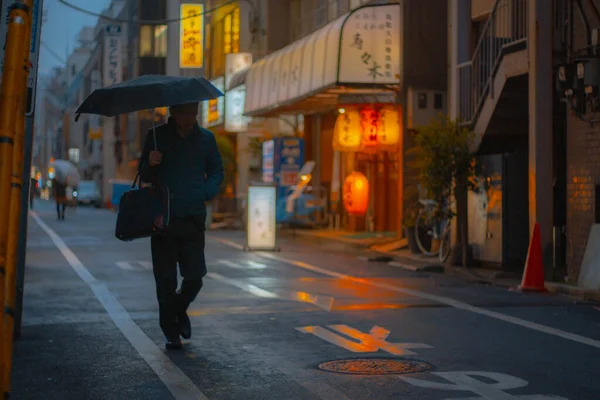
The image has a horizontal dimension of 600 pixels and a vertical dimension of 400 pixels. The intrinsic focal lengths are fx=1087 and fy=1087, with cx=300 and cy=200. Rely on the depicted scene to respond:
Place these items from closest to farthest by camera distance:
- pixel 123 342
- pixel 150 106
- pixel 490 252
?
1. pixel 150 106
2. pixel 123 342
3. pixel 490 252

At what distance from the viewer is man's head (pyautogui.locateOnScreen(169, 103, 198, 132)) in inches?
357

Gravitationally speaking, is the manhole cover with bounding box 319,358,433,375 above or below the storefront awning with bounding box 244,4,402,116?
below

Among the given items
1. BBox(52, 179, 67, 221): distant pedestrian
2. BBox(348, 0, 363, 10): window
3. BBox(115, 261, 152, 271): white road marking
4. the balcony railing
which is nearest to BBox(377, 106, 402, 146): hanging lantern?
BBox(348, 0, 363, 10): window

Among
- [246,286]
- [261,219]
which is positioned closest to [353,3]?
[261,219]

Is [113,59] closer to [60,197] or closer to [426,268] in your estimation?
[60,197]

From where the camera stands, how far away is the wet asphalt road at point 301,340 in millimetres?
7410

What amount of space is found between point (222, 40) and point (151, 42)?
24917mm

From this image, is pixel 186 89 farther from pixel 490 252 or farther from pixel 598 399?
pixel 490 252

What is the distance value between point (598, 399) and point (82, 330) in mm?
5086

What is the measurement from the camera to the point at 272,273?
17156 mm

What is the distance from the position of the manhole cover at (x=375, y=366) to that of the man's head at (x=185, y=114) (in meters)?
2.33

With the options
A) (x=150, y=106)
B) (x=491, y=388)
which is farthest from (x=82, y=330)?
(x=491, y=388)

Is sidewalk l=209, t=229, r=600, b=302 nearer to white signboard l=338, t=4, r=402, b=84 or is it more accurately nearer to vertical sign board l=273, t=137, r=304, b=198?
vertical sign board l=273, t=137, r=304, b=198

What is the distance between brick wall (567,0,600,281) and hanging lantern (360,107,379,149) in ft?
35.6
